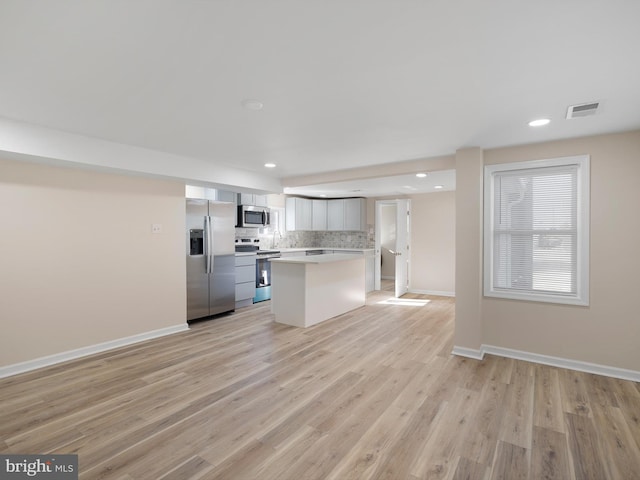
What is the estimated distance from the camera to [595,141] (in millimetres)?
3252

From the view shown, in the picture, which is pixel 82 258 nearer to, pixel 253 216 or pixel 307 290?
pixel 307 290

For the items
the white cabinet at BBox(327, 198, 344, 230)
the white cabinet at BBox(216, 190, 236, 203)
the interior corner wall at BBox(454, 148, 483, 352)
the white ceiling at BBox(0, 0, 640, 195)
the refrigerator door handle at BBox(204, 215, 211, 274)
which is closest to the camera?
the white ceiling at BBox(0, 0, 640, 195)

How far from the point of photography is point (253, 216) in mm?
6621

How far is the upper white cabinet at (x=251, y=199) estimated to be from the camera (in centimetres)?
641

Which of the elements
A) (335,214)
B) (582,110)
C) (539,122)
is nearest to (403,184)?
(335,214)

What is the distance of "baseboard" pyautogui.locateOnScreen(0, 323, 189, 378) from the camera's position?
321 cm

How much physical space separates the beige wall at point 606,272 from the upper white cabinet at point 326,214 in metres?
4.68

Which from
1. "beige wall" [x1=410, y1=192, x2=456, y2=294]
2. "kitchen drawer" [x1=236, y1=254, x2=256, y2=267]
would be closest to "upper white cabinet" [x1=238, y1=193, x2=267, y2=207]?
"kitchen drawer" [x1=236, y1=254, x2=256, y2=267]

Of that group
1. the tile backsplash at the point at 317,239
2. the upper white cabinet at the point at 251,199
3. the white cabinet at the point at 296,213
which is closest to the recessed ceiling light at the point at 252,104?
the upper white cabinet at the point at 251,199

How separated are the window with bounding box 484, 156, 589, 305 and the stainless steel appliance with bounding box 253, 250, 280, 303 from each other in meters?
4.08

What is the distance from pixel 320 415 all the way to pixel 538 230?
3011mm

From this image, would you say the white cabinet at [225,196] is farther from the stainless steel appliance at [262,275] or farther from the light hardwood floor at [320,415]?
Result: the light hardwood floor at [320,415]

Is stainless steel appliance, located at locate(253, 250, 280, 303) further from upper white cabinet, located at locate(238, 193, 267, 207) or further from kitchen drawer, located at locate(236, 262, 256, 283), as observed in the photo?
upper white cabinet, located at locate(238, 193, 267, 207)

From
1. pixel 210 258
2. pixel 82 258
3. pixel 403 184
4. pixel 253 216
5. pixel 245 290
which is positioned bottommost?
pixel 245 290
